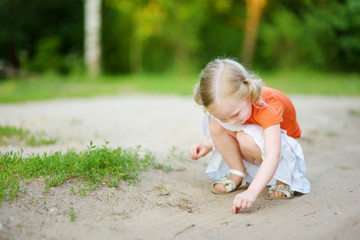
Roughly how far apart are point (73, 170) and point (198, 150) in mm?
873

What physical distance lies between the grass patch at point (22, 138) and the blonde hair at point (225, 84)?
1.90 metres

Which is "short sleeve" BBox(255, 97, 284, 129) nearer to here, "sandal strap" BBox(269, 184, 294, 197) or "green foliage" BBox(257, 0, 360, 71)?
"sandal strap" BBox(269, 184, 294, 197)

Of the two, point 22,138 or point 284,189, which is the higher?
point 284,189

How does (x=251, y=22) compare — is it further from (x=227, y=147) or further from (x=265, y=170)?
(x=265, y=170)

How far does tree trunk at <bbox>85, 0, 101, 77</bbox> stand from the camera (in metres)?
10.5

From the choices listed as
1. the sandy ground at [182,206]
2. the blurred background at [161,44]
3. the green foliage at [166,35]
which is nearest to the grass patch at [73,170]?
the sandy ground at [182,206]

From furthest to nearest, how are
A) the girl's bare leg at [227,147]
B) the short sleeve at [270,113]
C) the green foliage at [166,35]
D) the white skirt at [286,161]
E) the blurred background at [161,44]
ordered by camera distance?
the green foliage at [166,35] < the blurred background at [161,44] < the girl's bare leg at [227,147] < the white skirt at [286,161] < the short sleeve at [270,113]

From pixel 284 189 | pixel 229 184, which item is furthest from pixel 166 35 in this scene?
pixel 284 189

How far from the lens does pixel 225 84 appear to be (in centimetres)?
210

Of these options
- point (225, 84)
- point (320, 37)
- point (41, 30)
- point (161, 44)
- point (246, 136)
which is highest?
point (225, 84)

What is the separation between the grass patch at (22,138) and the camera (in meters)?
3.37

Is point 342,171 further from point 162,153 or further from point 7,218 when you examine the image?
point 7,218

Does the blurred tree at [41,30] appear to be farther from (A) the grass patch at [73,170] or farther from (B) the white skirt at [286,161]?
(B) the white skirt at [286,161]

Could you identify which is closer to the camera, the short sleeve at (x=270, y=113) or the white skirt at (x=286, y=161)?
the short sleeve at (x=270, y=113)
